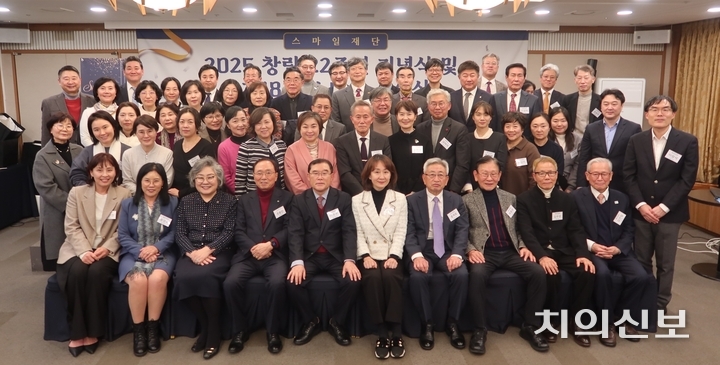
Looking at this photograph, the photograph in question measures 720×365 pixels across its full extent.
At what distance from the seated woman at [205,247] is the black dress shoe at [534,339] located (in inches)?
79.4

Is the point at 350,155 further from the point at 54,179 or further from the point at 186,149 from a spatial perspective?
the point at 54,179

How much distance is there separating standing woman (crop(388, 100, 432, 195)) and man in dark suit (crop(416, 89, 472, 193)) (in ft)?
0.34

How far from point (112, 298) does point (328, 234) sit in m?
1.49

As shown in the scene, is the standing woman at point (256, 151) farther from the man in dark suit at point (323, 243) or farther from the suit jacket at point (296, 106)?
the suit jacket at point (296, 106)

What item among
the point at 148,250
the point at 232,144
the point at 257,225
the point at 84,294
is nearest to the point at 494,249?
the point at 257,225

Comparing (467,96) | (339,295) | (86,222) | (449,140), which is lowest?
(339,295)

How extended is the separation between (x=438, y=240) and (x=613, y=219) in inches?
49.8

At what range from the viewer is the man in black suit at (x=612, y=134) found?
4051mm

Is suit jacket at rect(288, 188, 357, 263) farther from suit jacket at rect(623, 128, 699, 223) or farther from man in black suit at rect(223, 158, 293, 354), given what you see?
suit jacket at rect(623, 128, 699, 223)

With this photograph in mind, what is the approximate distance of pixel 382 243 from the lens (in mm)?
3516

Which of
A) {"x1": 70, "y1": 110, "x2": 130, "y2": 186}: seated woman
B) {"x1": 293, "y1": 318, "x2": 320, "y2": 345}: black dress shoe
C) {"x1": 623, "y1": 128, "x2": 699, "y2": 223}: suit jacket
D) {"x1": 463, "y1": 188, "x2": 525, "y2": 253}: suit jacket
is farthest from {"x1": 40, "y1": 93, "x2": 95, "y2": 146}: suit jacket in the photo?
{"x1": 623, "y1": 128, "x2": 699, "y2": 223}: suit jacket

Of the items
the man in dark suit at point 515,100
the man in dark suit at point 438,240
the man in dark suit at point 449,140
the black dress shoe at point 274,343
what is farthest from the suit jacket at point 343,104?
the black dress shoe at point 274,343

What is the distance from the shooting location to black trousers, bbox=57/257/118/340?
3248mm

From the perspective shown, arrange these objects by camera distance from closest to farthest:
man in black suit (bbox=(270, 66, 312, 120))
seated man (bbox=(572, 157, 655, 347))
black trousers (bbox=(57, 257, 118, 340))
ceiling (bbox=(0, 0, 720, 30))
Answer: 1. black trousers (bbox=(57, 257, 118, 340))
2. seated man (bbox=(572, 157, 655, 347))
3. man in black suit (bbox=(270, 66, 312, 120))
4. ceiling (bbox=(0, 0, 720, 30))
